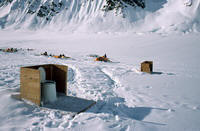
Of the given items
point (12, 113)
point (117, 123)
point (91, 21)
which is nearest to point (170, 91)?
point (117, 123)

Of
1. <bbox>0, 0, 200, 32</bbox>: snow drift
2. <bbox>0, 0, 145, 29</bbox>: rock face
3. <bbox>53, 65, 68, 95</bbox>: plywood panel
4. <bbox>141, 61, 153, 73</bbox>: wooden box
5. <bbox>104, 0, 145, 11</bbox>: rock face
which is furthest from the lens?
<bbox>0, 0, 145, 29</bbox>: rock face

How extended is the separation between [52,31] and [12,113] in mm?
67302

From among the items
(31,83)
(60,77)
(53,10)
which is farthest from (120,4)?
(31,83)

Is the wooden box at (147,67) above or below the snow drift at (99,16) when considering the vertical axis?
below

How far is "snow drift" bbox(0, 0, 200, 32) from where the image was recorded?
54.6 meters

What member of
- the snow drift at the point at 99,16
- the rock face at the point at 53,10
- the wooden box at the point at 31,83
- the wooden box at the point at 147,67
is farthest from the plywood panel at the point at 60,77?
the rock face at the point at 53,10

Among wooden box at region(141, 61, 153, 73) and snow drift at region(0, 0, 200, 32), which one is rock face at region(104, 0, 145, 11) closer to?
snow drift at region(0, 0, 200, 32)

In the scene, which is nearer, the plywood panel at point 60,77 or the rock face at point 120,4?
the plywood panel at point 60,77

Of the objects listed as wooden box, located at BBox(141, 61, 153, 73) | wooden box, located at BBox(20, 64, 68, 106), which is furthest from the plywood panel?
wooden box, located at BBox(141, 61, 153, 73)

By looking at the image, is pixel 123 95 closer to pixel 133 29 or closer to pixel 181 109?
pixel 181 109

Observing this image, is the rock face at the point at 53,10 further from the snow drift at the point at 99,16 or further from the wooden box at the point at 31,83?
the wooden box at the point at 31,83

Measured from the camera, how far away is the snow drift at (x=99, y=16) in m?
54.6

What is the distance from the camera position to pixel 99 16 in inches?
2564

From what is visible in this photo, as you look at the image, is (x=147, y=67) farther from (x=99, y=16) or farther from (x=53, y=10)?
(x=53, y=10)
